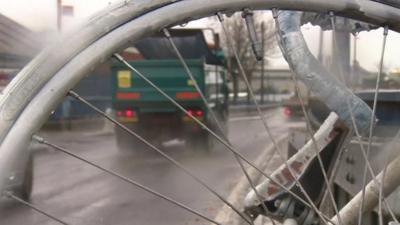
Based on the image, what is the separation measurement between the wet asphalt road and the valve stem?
2573 millimetres

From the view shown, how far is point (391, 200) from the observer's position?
142 inches

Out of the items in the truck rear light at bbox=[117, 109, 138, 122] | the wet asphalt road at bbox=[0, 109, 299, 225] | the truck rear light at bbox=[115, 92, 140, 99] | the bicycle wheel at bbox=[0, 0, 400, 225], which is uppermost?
the bicycle wheel at bbox=[0, 0, 400, 225]

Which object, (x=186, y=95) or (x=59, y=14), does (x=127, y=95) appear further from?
(x=59, y=14)

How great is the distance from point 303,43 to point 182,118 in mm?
15201

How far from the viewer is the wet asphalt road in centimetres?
826

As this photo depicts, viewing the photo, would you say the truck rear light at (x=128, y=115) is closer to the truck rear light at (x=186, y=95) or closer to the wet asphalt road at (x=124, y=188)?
the wet asphalt road at (x=124, y=188)

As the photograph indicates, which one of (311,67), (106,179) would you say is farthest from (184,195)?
(311,67)

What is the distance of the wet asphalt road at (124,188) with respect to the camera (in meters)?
8.26

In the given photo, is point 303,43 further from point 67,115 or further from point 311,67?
point 67,115

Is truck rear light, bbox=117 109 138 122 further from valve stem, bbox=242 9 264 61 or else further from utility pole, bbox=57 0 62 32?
valve stem, bbox=242 9 264 61

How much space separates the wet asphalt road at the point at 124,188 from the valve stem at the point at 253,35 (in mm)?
2573

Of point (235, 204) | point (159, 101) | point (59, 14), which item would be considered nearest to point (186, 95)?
point (159, 101)

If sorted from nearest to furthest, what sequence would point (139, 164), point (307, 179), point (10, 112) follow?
point (10, 112) → point (307, 179) → point (139, 164)

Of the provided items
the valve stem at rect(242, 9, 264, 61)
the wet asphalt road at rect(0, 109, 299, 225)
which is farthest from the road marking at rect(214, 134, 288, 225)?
the valve stem at rect(242, 9, 264, 61)
